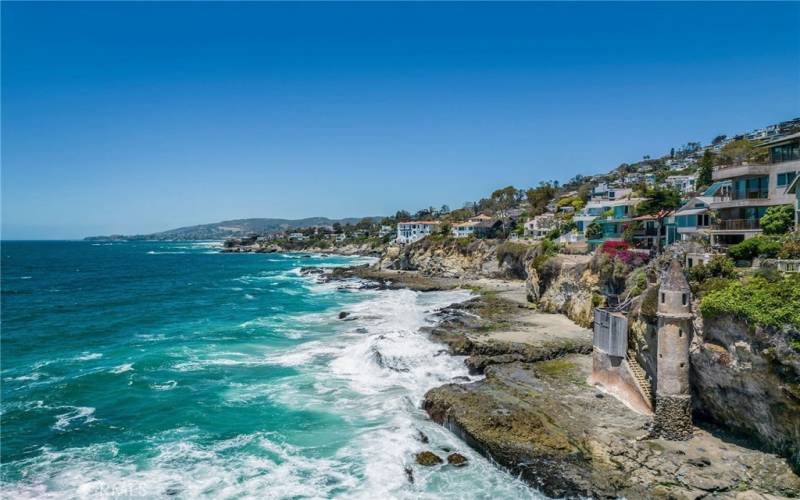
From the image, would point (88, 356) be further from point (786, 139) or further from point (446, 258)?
point (446, 258)

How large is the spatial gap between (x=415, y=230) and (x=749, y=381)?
112370 mm

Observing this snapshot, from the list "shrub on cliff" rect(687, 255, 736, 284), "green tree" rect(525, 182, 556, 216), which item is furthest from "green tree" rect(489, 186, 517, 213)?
"shrub on cliff" rect(687, 255, 736, 284)

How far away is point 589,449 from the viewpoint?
19.3m

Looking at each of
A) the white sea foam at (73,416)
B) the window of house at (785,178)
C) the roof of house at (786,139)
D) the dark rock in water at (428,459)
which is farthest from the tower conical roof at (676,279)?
the white sea foam at (73,416)

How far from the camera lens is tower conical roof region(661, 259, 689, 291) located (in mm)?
20406

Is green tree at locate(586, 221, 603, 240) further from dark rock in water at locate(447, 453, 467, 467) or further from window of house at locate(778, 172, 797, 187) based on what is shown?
dark rock in water at locate(447, 453, 467, 467)

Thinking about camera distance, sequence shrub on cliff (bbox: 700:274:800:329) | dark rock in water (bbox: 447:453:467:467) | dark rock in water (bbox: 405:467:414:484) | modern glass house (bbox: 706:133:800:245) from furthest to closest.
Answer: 1. modern glass house (bbox: 706:133:800:245)
2. dark rock in water (bbox: 447:453:467:467)
3. dark rock in water (bbox: 405:467:414:484)
4. shrub on cliff (bbox: 700:274:800:329)

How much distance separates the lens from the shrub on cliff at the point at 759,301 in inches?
685

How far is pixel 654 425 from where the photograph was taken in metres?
20.3

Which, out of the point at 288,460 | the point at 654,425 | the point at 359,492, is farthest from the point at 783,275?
the point at 288,460

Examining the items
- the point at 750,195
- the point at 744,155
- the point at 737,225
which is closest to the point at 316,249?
the point at 744,155

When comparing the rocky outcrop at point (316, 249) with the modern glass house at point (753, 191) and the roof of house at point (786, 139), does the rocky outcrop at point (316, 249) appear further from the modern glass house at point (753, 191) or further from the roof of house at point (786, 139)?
the roof of house at point (786, 139)

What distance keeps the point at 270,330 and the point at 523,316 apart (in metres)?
22.6

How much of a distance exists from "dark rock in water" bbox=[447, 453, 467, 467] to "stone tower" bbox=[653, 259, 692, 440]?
7.76m
